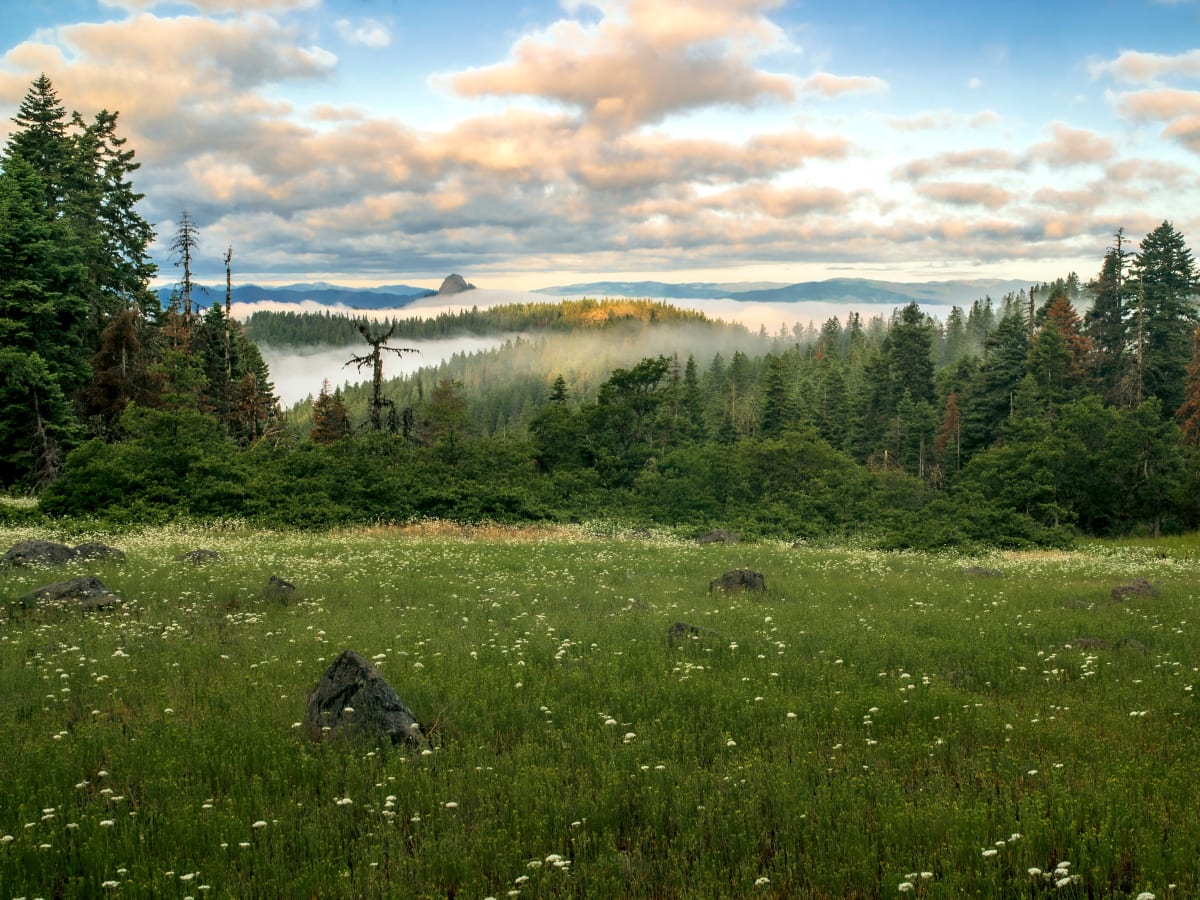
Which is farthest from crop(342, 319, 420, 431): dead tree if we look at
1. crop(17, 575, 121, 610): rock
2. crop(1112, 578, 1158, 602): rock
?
crop(1112, 578, 1158, 602): rock

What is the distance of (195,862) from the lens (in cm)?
540

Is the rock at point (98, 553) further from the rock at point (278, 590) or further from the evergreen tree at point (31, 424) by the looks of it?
the evergreen tree at point (31, 424)

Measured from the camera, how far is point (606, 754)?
727cm

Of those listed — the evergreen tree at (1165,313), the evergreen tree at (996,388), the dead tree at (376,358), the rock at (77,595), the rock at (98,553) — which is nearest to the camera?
the rock at (77,595)

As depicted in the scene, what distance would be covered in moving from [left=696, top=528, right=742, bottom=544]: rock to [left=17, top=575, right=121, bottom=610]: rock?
22101mm

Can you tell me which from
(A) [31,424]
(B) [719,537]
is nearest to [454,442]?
(B) [719,537]

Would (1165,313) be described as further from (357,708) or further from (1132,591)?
(357,708)

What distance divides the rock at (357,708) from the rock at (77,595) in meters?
7.94

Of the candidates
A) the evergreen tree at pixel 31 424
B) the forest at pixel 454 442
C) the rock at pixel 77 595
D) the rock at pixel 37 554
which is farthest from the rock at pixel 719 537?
the evergreen tree at pixel 31 424

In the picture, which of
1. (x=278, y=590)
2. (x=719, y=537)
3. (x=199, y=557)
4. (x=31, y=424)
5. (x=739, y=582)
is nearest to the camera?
(x=278, y=590)

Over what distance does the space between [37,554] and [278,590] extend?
294 inches

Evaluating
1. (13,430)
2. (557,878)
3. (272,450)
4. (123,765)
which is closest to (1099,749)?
(557,878)

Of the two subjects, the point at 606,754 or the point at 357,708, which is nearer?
the point at 606,754

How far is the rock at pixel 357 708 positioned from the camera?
762 cm
